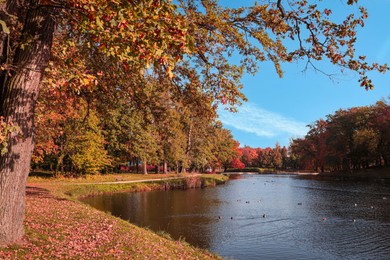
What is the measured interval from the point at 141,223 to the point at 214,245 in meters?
5.68

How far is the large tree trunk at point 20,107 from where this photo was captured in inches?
279

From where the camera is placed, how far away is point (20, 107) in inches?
282

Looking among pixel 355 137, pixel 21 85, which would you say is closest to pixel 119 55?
pixel 21 85

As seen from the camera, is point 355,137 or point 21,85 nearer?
point 21,85

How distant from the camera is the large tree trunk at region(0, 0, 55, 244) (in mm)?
7086

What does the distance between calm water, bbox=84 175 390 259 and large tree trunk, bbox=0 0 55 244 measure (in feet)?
31.3

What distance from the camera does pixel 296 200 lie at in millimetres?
32406

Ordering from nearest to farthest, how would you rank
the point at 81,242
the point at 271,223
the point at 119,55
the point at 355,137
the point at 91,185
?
the point at 119,55, the point at 81,242, the point at 271,223, the point at 91,185, the point at 355,137

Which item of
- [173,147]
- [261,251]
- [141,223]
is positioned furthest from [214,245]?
[173,147]

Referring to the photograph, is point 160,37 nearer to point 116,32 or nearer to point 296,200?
point 116,32

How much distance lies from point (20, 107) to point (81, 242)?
405 centimetres

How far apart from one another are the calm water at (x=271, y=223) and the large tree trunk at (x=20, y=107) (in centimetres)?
955

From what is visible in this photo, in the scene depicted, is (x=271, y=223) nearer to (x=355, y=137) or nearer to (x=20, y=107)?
(x=20, y=107)

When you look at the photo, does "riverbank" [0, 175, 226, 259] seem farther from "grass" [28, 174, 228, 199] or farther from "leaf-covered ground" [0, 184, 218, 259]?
"grass" [28, 174, 228, 199]
